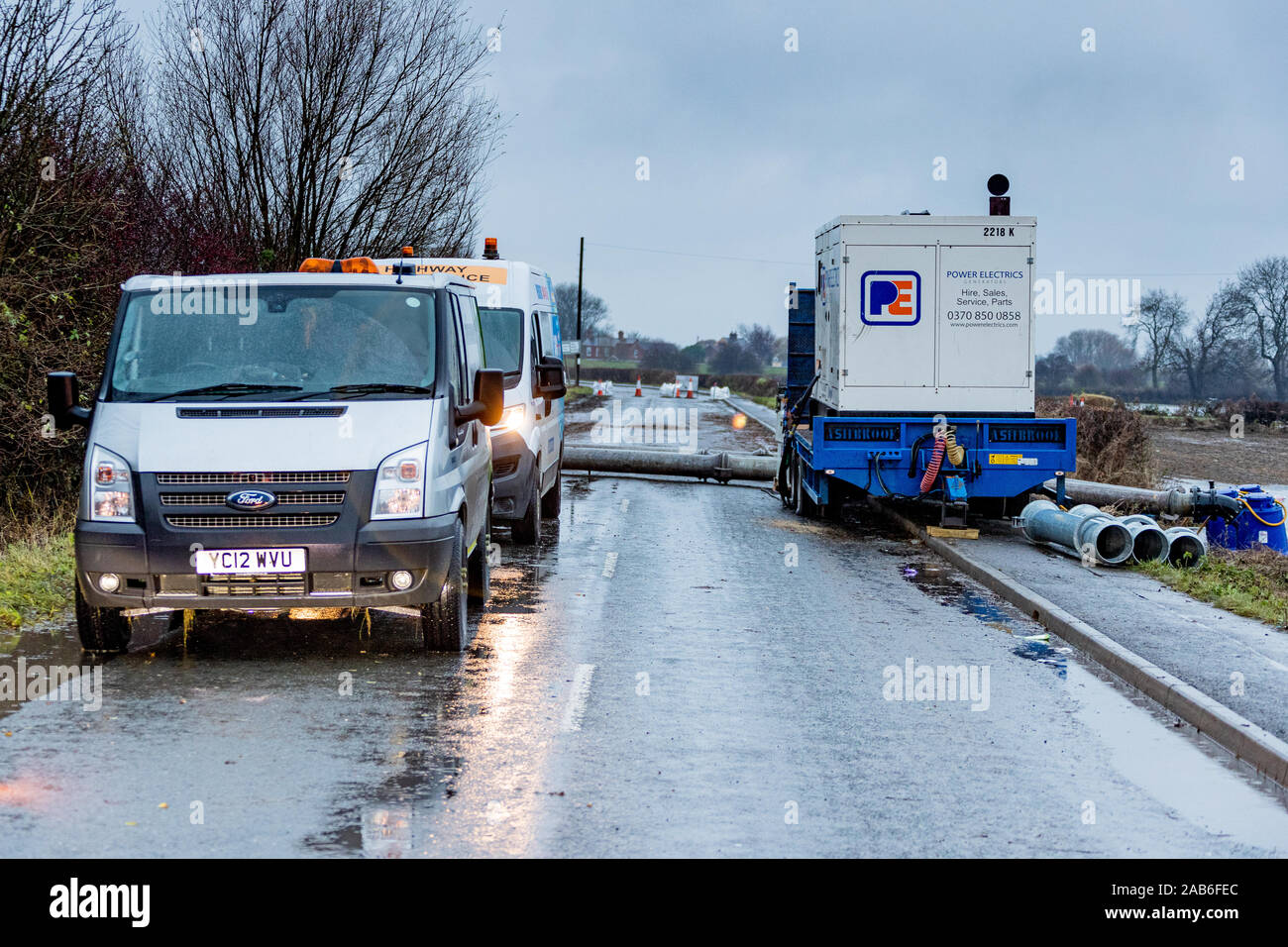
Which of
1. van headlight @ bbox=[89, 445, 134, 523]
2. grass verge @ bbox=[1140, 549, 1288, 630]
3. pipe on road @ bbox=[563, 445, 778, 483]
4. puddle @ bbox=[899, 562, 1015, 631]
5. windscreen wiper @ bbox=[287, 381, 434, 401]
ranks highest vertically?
windscreen wiper @ bbox=[287, 381, 434, 401]

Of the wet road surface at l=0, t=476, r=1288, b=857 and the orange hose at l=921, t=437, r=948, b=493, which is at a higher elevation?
the orange hose at l=921, t=437, r=948, b=493

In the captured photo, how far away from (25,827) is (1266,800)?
196 inches

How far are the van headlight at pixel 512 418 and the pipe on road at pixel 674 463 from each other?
10.0 meters

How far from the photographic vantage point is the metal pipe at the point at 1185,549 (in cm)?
1285

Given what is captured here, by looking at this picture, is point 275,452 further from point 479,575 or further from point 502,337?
point 502,337

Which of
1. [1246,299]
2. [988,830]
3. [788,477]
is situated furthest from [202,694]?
[1246,299]

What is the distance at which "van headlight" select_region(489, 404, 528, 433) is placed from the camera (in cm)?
1222

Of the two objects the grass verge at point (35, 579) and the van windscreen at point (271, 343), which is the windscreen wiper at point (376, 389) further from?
the grass verge at point (35, 579)

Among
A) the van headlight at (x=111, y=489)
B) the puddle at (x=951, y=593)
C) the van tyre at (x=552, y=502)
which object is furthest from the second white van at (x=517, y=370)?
the van headlight at (x=111, y=489)

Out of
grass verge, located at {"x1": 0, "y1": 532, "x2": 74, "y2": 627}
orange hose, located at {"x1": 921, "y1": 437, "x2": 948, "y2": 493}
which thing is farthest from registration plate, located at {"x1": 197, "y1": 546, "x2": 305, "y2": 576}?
orange hose, located at {"x1": 921, "y1": 437, "x2": 948, "y2": 493}

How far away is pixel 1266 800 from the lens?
222 inches

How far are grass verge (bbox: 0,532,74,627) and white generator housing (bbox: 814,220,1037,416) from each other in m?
8.85

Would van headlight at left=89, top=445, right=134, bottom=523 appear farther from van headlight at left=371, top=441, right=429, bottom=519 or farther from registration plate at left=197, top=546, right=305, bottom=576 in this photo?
van headlight at left=371, top=441, right=429, bottom=519

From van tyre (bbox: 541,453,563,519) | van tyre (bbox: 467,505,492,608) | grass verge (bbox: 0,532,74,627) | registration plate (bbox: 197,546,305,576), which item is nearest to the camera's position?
registration plate (bbox: 197,546,305,576)
